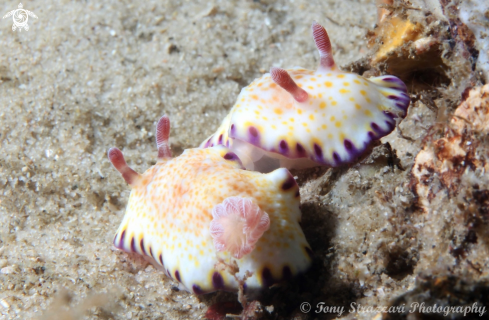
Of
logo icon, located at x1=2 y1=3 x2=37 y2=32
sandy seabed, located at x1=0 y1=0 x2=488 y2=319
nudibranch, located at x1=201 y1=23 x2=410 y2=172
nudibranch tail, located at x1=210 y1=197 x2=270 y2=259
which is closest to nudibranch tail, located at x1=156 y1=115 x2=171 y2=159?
nudibranch, located at x1=201 y1=23 x2=410 y2=172

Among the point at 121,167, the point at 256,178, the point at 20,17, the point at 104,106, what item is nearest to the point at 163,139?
the point at 121,167

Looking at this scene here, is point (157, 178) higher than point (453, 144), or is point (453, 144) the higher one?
point (453, 144)

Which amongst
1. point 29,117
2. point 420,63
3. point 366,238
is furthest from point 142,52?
point 366,238

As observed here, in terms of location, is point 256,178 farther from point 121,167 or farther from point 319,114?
point 121,167

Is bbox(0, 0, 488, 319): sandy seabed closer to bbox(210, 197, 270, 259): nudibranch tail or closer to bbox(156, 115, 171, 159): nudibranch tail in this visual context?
bbox(210, 197, 270, 259): nudibranch tail

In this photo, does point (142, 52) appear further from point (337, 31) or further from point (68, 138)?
point (337, 31)

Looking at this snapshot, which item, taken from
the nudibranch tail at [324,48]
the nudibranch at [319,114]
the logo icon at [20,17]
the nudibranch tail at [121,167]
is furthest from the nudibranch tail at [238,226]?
the logo icon at [20,17]
